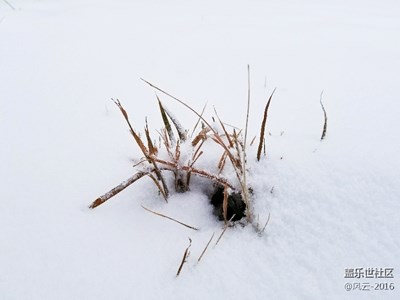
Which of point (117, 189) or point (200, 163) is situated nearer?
point (117, 189)

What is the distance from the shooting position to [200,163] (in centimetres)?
78

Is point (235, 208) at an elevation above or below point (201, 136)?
below

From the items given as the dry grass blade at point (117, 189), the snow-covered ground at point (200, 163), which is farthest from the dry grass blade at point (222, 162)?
the dry grass blade at point (117, 189)

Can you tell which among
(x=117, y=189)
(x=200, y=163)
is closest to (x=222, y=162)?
(x=200, y=163)

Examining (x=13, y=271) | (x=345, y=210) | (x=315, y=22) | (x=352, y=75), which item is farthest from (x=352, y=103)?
(x=13, y=271)

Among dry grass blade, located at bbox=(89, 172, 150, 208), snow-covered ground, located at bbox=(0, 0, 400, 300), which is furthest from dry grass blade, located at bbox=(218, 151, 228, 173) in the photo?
dry grass blade, located at bbox=(89, 172, 150, 208)

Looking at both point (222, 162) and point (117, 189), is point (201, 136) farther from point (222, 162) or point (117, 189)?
point (117, 189)

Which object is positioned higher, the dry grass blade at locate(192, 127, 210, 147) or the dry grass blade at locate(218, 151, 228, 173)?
the dry grass blade at locate(192, 127, 210, 147)

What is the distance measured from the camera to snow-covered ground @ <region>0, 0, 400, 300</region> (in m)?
0.62

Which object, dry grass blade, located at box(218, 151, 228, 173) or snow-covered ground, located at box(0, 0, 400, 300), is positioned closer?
snow-covered ground, located at box(0, 0, 400, 300)

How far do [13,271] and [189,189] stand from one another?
39 cm

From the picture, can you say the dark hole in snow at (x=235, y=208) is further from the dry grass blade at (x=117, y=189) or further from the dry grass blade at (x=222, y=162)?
the dry grass blade at (x=117, y=189)

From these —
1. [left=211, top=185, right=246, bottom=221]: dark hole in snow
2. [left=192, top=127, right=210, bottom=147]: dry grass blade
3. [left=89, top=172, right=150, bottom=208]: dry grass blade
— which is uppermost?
[left=192, top=127, right=210, bottom=147]: dry grass blade

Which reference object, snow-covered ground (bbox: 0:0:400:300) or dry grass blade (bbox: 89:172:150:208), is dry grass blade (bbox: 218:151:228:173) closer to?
snow-covered ground (bbox: 0:0:400:300)
